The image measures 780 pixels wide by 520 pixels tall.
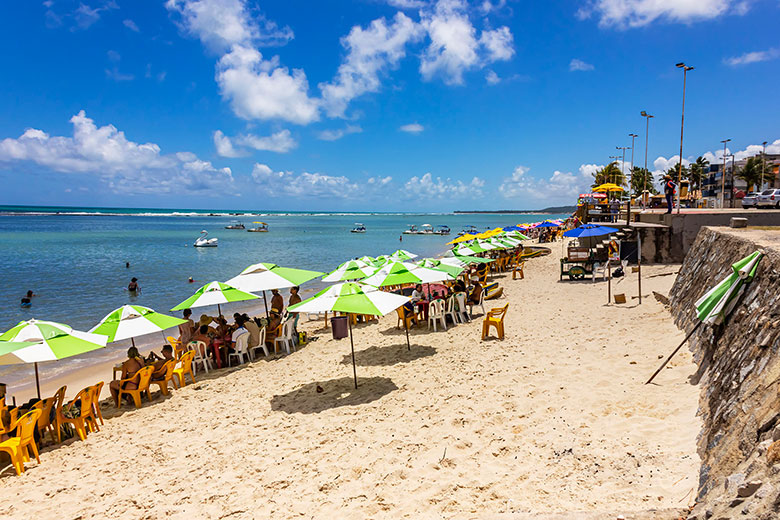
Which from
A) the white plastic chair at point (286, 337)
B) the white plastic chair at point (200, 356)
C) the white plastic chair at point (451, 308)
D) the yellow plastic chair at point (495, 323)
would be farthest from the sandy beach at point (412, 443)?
the white plastic chair at point (451, 308)

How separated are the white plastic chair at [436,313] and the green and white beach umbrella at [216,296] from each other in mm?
4195

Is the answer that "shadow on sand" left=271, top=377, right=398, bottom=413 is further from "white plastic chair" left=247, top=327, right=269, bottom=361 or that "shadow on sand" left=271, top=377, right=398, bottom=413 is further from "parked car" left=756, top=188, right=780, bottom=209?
"parked car" left=756, top=188, right=780, bottom=209

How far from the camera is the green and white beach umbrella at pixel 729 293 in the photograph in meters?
5.21

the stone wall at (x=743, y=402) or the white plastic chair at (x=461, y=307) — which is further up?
the stone wall at (x=743, y=402)

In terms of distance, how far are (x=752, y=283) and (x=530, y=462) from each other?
11.3ft

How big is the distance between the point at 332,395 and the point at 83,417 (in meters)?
3.62

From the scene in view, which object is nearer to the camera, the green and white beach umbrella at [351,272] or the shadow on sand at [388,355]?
the shadow on sand at [388,355]

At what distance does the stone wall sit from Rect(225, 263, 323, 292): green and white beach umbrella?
7.78 metres

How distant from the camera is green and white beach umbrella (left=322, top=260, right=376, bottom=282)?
41.0 feet

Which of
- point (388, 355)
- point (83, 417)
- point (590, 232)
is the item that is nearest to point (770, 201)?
point (590, 232)

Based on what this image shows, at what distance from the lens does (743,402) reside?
372 centimetres

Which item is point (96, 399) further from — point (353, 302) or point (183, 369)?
point (353, 302)

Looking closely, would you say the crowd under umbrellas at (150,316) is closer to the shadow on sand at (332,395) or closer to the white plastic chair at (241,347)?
the white plastic chair at (241,347)

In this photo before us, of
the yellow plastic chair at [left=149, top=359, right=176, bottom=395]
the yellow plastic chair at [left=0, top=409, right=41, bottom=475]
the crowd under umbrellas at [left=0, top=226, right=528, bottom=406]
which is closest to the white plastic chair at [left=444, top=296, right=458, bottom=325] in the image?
the crowd under umbrellas at [left=0, top=226, right=528, bottom=406]
